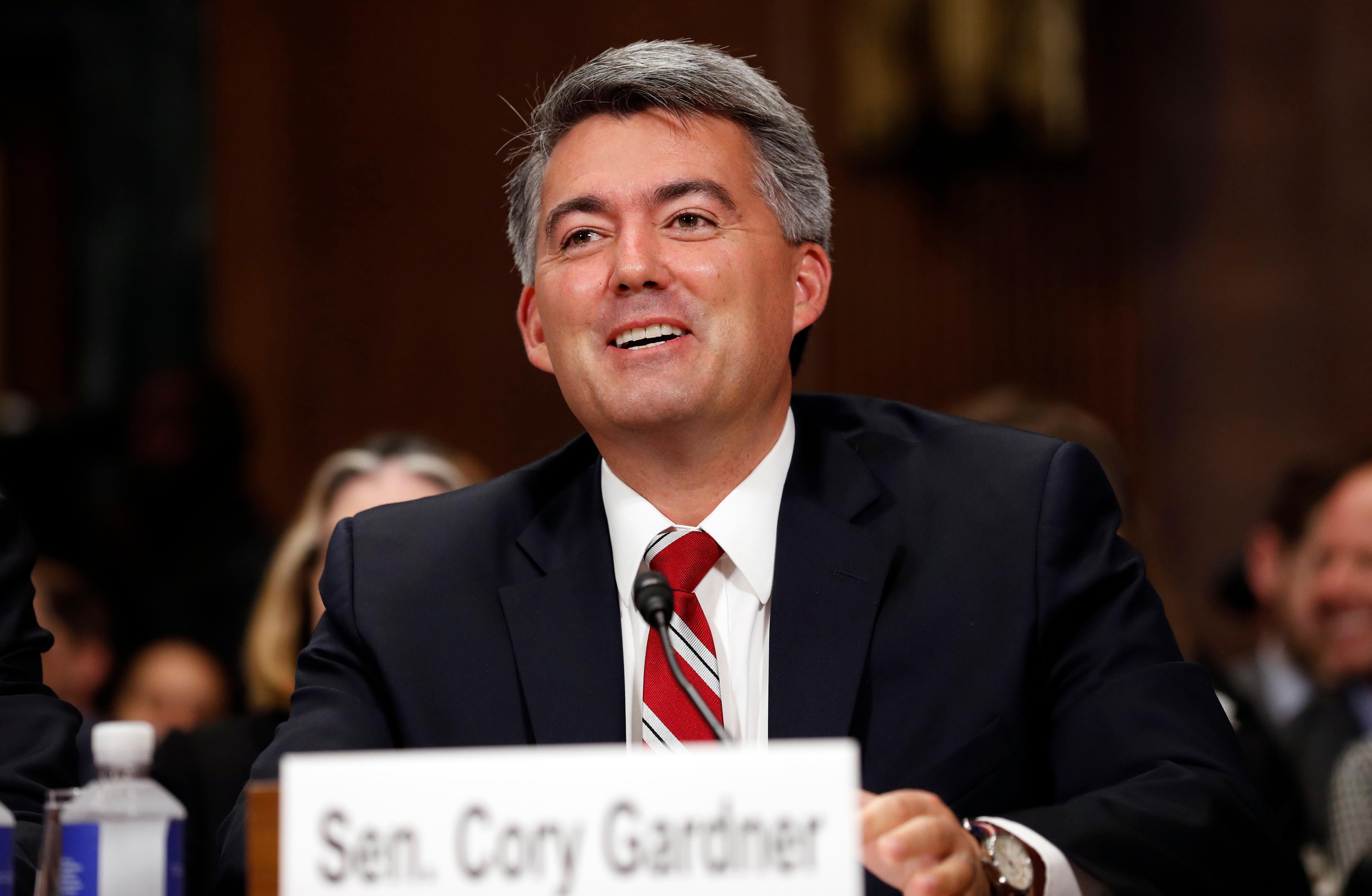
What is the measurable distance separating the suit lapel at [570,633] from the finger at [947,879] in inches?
21.7

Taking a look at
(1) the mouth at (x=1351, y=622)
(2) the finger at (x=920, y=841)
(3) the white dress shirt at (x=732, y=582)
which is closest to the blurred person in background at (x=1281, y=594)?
(1) the mouth at (x=1351, y=622)

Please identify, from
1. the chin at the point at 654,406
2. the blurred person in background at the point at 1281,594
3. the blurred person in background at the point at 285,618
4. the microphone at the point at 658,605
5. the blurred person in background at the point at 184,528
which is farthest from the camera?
the blurred person in background at the point at 184,528

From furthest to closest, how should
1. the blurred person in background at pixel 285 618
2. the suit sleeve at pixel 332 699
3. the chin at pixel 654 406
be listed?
the blurred person in background at pixel 285 618, the chin at pixel 654 406, the suit sleeve at pixel 332 699

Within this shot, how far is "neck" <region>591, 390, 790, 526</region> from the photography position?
6.31 feet

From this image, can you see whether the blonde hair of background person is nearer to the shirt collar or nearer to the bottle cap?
the shirt collar

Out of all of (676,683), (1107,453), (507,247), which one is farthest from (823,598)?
(507,247)

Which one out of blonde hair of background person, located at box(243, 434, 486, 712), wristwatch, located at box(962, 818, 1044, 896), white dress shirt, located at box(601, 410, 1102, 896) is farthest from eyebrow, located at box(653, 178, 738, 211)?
blonde hair of background person, located at box(243, 434, 486, 712)

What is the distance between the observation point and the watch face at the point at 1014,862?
136 centimetres

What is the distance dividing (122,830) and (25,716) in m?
0.61

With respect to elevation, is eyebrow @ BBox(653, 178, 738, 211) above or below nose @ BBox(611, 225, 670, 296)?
above

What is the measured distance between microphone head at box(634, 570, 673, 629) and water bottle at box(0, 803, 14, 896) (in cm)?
57

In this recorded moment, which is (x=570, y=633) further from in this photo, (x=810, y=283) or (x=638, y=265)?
(x=810, y=283)

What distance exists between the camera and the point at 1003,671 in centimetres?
173

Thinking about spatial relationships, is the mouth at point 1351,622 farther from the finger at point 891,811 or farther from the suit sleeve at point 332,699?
the finger at point 891,811
